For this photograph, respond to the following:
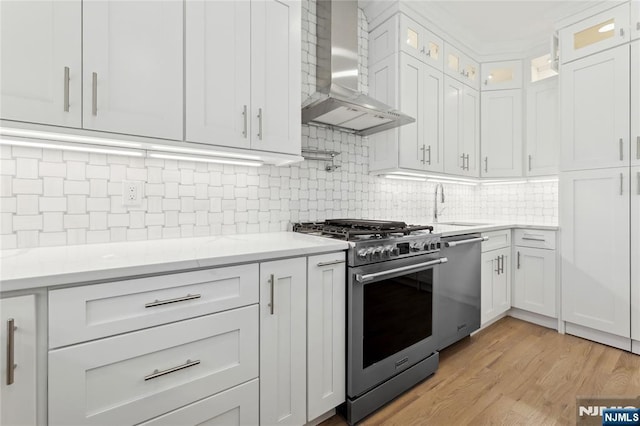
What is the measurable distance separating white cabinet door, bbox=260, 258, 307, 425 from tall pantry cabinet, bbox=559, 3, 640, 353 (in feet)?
8.73

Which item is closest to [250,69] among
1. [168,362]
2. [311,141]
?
[311,141]

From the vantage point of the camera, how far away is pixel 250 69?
162 cm

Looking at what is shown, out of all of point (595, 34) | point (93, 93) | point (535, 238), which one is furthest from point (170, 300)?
point (595, 34)

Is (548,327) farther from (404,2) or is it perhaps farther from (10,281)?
(10,281)

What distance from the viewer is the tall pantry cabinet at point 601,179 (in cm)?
235

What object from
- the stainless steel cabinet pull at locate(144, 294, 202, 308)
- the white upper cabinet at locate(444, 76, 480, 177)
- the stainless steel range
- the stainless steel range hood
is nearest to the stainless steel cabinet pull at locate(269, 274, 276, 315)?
the stainless steel cabinet pull at locate(144, 294, 202, 308)

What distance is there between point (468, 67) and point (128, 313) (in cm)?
361

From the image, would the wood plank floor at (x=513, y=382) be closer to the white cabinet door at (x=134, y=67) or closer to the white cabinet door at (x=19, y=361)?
the white cabinet door at (x=19, y=361)

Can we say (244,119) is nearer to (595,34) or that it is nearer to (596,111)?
(596,111)

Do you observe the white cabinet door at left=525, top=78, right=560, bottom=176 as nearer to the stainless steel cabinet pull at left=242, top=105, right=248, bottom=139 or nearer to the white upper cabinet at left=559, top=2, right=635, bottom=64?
the white upper cabinet at left=559, top=2, right=635, bottom=64

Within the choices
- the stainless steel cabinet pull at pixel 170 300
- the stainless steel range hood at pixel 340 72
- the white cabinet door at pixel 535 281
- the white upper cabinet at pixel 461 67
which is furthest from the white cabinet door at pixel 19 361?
the white cabinet door at pixel 535 281

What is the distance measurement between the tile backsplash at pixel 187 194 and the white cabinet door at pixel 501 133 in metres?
0.94

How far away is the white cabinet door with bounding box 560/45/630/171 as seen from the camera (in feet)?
7.83

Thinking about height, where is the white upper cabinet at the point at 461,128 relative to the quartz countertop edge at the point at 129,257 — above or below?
above
